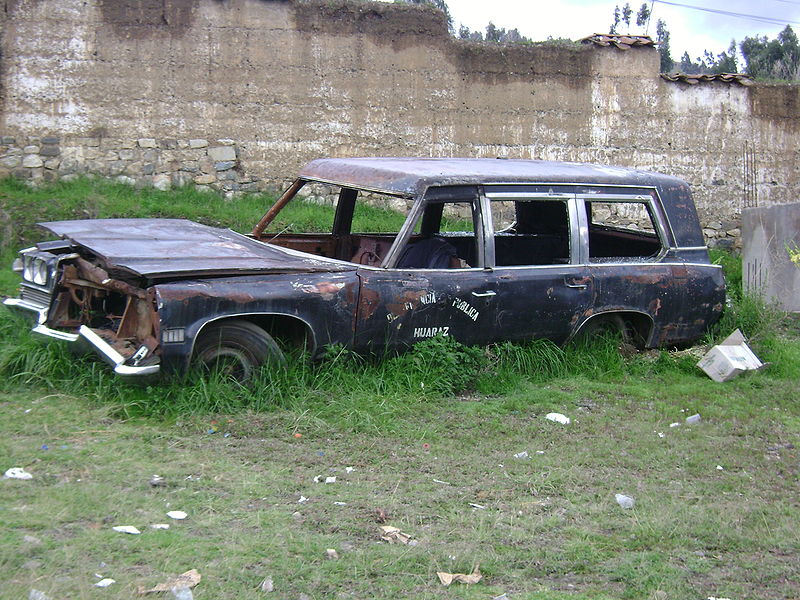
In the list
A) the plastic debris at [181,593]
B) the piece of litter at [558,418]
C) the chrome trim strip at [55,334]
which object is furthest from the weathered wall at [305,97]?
the plastic debris at [181,593]

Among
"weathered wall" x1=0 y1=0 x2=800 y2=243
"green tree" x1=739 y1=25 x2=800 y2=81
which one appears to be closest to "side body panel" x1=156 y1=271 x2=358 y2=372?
"weathered wall" x1=0 y1=0 x2=800 y2=243

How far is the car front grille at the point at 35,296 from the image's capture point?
5613 mm

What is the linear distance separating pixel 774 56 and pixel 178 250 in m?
24.6

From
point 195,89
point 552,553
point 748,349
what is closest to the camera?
point 552,553

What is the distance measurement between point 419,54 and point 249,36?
2424 millimetres

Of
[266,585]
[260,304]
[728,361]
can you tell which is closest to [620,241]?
[728,361]

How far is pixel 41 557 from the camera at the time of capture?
3.32 meters

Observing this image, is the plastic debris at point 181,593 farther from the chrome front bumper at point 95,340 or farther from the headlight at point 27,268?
the headlight at point 27,268

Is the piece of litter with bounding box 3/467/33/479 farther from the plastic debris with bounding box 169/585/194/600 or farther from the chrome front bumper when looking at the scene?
the plastic debris with bounding box 169/585/194/600

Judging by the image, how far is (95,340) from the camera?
5.10 meters

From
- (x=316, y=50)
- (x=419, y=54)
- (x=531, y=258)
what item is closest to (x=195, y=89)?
(x=316, y=50)

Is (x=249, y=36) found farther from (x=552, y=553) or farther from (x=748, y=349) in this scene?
(x=552, y=553)

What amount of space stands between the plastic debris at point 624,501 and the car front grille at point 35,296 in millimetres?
3715

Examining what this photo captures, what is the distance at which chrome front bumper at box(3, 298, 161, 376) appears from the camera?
4879 millimetres
